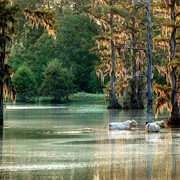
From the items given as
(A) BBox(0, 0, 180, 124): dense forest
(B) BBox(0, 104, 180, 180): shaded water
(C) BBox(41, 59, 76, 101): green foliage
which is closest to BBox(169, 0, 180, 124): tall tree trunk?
(A) BBox(0, 0, 180, 124): dense forest

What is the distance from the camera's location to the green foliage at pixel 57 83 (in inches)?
3999

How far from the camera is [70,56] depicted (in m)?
116

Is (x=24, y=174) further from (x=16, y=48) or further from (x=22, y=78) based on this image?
(x=16, y=48)

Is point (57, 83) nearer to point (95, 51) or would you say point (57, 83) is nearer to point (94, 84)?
point (94, 84)

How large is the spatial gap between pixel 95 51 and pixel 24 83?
3521cm

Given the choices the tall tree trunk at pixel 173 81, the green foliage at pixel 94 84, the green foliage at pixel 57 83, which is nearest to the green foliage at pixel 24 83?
the green foliage at pixel 57 83

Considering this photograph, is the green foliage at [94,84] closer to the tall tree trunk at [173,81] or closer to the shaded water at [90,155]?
the tall tree trunk at [173,81]

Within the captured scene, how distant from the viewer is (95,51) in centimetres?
7056

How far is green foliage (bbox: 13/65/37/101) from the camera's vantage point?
103 metres

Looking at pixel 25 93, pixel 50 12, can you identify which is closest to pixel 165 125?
pixel 50 12

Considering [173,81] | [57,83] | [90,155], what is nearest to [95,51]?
[57,83]

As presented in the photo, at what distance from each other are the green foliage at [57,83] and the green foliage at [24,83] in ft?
6.65

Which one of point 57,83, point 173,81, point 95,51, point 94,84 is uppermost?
point 95,51

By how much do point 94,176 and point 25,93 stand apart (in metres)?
88.8
